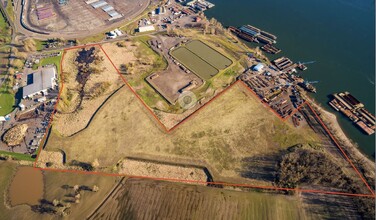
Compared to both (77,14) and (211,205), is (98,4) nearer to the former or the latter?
(77,14)

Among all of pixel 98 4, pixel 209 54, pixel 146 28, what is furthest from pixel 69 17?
pixel 209 54

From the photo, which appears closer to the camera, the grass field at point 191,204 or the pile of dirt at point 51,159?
the grass field at point 191,204

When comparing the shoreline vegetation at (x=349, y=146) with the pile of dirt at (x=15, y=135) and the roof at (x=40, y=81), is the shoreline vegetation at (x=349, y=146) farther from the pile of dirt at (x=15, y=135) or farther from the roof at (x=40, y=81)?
the pile of dirt at (x=15, y=135)

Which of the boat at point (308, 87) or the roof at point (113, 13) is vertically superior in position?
the boat at point (308, 87)

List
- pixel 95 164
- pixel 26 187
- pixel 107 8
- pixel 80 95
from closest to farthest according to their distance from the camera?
pixel 26 187 → pixel 95 164 → pixel 80 95 → pixel 107 8

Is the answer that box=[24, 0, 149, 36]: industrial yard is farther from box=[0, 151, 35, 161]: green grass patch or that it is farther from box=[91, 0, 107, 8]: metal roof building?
box=[0, 151, 35, 161]: green grass patch

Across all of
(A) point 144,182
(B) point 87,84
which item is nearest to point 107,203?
(A) point 144,182

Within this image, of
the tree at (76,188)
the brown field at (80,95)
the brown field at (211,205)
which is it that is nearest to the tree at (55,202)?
the tree at (76,188)
